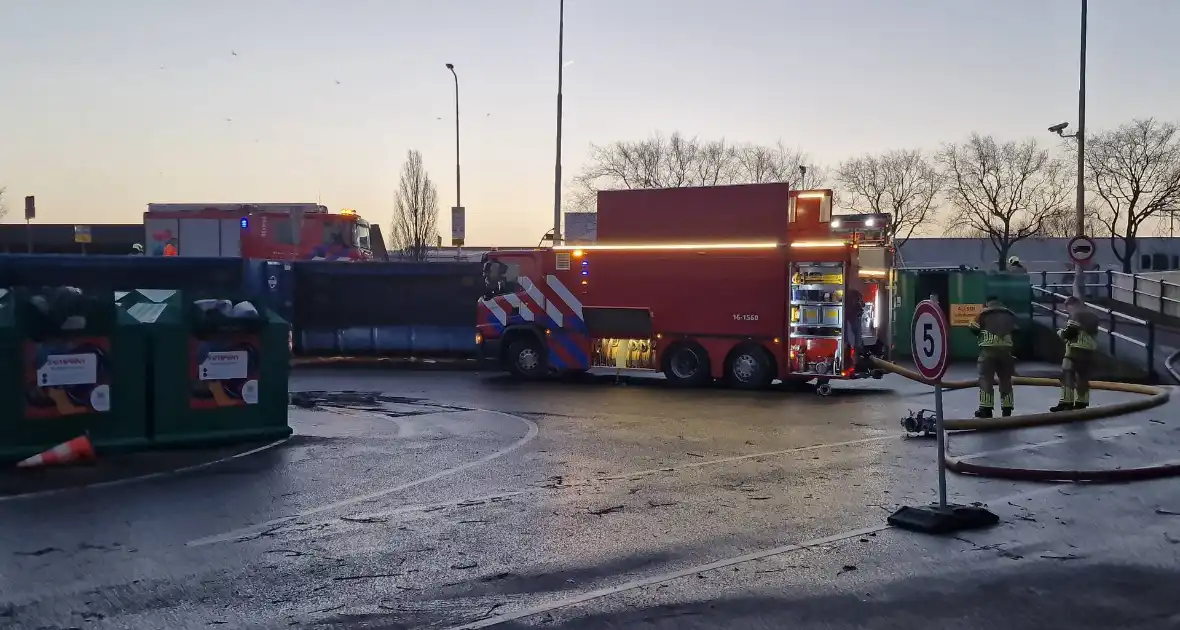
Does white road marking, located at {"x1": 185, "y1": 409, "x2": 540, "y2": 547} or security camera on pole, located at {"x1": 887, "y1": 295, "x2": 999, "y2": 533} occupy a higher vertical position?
security camera on pole, located at {"x1": 887, "y1": 295, "x2": 999, "y2": 533}

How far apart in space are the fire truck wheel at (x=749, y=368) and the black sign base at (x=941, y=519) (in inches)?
395

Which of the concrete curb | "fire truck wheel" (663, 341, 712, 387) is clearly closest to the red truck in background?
the concrete curb

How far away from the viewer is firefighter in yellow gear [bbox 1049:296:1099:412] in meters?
13.9

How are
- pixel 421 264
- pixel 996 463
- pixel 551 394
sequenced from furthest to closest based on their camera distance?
pixel 421 264, pixel 551 394, pixel 996 463

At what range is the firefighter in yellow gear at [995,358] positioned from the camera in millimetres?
13695

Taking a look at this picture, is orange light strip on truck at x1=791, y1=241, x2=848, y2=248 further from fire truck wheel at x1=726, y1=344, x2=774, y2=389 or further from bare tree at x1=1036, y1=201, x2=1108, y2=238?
bare tree at x1=1036, y1=201, x2=1108, y2=238

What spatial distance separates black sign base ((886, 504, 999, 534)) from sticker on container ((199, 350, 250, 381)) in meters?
7.20

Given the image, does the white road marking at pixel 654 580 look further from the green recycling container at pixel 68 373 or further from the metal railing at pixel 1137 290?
the metal railing at pixel 1137 290

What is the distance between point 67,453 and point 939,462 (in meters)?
7.94

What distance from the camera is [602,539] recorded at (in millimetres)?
7520

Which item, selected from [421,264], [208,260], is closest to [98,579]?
[208,260]

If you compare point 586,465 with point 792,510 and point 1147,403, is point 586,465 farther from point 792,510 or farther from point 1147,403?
point 1147,403

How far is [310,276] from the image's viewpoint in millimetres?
24125

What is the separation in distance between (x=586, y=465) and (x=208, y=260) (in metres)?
12.3
